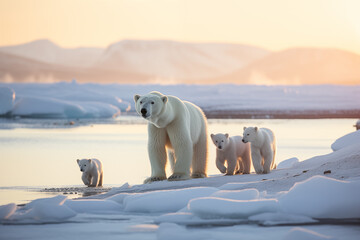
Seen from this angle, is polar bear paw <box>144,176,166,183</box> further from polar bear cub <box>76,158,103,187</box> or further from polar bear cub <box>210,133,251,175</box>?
polar bear cub <box>76,158,103,187</box>

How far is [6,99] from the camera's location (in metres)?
26.7

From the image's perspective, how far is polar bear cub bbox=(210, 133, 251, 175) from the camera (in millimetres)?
7434

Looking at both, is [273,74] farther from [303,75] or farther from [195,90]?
[195,90]

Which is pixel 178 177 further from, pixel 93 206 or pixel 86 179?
pixel 86 179

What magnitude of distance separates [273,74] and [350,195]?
10561cm

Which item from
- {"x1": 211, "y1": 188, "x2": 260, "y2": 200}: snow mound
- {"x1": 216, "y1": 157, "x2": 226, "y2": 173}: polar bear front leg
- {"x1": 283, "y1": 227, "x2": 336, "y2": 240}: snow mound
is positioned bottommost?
{"x1": 283, "y1": 227, "x2": 336, "y2": 240}: snow mound

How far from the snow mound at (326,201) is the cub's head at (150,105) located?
2.15m

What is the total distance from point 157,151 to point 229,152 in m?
1.23

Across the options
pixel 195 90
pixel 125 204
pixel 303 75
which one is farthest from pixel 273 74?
pixel 125 204

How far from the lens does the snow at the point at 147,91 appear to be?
28391mm

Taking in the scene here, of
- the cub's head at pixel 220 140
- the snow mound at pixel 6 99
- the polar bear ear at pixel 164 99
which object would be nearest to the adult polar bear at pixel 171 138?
the polar bear ear at pixel 164 99

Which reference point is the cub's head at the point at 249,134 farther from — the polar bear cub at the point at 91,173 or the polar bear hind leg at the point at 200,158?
the polar bear cub at the point at 91,173

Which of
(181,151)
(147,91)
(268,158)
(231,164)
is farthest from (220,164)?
(147,91)

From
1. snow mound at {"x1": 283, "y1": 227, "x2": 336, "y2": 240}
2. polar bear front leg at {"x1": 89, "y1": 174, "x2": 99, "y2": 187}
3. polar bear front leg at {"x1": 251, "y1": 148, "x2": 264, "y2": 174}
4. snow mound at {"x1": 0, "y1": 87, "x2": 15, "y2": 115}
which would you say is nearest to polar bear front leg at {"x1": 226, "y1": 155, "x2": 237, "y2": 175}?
polar bear front leg at {"x1": 251, "y1": 148, "x2": 264, "y2": 174}
